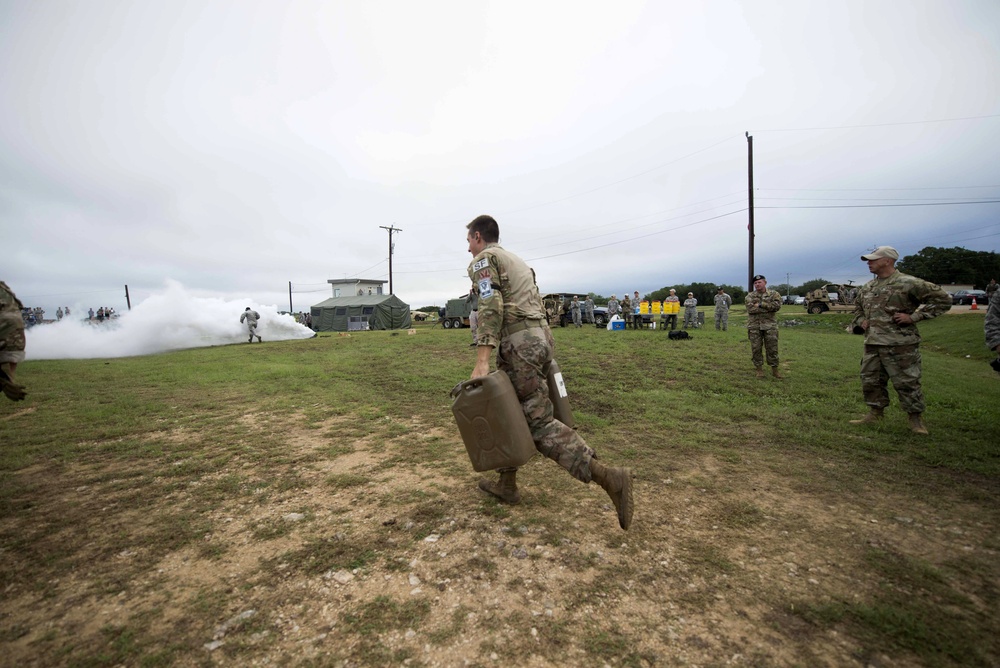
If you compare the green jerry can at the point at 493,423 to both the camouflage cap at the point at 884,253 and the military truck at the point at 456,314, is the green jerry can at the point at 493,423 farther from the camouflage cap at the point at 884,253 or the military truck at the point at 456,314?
the military truck at the point at 456,314

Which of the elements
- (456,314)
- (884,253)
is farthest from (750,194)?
(884,253)

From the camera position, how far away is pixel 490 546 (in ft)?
9.11

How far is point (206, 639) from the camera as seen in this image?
2.01 m

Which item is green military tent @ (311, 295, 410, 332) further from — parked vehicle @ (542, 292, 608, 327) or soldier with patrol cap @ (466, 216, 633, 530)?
soldier with patrol cap @ (466, 216, 633, 530)

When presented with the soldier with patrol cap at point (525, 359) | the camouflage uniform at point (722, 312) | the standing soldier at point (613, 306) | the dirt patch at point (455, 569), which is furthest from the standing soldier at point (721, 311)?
the soldier with patrol cap at point (525, 359)

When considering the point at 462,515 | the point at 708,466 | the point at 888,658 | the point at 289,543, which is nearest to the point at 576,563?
the point at 462,515

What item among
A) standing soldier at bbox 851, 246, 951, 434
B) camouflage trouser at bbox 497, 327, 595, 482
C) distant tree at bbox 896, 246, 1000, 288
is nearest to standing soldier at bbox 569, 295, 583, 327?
standing soldier at bbox 851, 246, 951, 434

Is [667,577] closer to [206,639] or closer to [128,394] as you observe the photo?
[206,639]

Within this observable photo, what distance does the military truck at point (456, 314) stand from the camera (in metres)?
29.1

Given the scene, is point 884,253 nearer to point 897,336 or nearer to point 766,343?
point 897,336

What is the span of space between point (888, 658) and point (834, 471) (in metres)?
2.53

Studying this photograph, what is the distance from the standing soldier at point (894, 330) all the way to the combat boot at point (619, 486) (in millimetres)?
4335

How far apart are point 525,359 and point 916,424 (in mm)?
4959

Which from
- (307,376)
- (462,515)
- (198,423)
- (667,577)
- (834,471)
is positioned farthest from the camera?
(307,376)
